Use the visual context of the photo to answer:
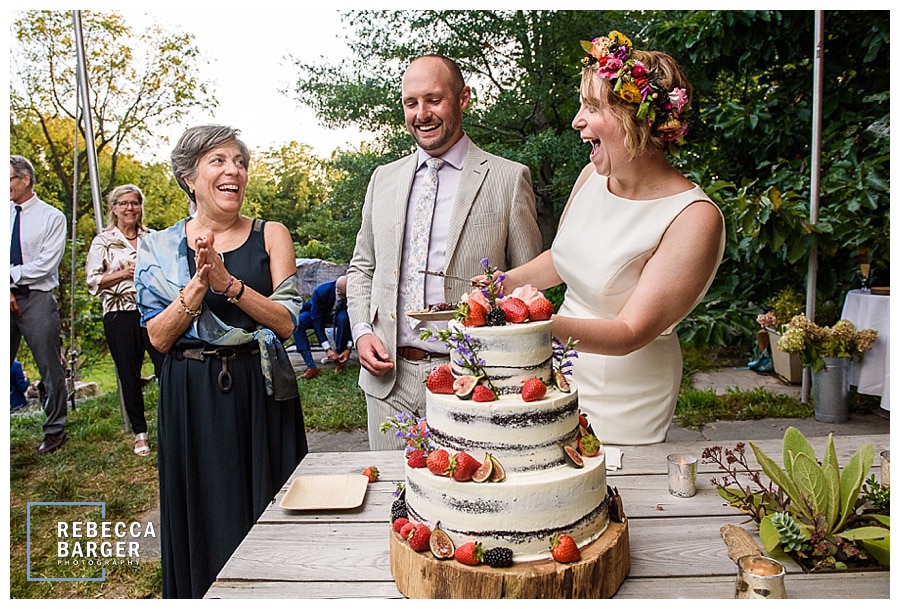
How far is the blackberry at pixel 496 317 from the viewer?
4.38ft

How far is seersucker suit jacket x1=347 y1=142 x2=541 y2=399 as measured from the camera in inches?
89.2

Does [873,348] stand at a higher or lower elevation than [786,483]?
lower

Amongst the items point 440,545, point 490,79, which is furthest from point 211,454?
point 490,79

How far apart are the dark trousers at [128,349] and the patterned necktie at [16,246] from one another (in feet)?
1.70

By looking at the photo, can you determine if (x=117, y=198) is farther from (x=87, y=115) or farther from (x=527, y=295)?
(x=527, y=295)

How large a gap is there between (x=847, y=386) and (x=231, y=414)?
392 cm

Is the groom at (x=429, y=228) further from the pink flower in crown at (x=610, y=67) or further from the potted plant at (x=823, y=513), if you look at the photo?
the potted plant at (x=823, y=513)

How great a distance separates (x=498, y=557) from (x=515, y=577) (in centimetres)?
5

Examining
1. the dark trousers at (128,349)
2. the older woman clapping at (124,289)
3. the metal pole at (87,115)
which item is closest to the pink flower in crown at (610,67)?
the metal pole at (87,115)

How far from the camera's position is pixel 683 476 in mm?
1607

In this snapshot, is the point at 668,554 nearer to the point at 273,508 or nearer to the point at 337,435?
the point at 273,508

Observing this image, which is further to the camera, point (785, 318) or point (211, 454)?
point (785, 318)

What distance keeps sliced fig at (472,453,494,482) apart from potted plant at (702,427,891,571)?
53 centimetres

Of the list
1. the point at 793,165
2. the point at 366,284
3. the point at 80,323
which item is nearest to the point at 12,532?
the point at 80,323
